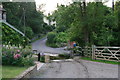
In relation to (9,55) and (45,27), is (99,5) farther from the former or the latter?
(45,27)

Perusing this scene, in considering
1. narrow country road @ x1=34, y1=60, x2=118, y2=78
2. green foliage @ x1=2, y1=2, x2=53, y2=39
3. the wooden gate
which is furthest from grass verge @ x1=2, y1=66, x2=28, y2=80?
green foliage @ x1=2, y1=2, x2=53, y2=39

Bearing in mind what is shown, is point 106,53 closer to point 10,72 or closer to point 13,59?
point 13,59

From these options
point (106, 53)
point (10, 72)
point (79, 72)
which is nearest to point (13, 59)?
point (10, 72)

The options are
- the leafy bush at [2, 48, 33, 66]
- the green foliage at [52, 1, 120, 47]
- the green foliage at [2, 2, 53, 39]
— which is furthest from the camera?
the green foliage at [2, 2, 53, 39]

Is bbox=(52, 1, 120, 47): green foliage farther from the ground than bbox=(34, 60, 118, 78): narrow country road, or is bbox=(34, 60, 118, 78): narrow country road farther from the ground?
bbox=(52, 1, 120, 47): green foliage

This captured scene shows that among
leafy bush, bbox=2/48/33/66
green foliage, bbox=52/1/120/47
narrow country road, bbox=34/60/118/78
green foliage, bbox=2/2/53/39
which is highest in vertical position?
green foliage, bbox=2/2/53/39

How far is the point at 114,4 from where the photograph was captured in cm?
1429

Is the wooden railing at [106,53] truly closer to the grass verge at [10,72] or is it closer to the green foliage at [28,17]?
the grass verge at [10,72]

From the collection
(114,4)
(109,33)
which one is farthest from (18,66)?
Result: (114,4)

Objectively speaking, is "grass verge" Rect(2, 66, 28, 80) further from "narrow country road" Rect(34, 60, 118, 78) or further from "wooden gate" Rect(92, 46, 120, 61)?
"wooden gate" Rect(92, 46, 120, 61)

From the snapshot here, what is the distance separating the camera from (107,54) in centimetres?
974

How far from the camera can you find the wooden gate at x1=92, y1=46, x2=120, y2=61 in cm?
933

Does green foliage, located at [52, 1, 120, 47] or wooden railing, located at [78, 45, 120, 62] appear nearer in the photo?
wooden railing, located at [78, 45, 120, 62]

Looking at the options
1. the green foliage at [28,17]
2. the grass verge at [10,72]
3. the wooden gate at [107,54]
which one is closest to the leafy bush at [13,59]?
the grass verge at [10,72]
